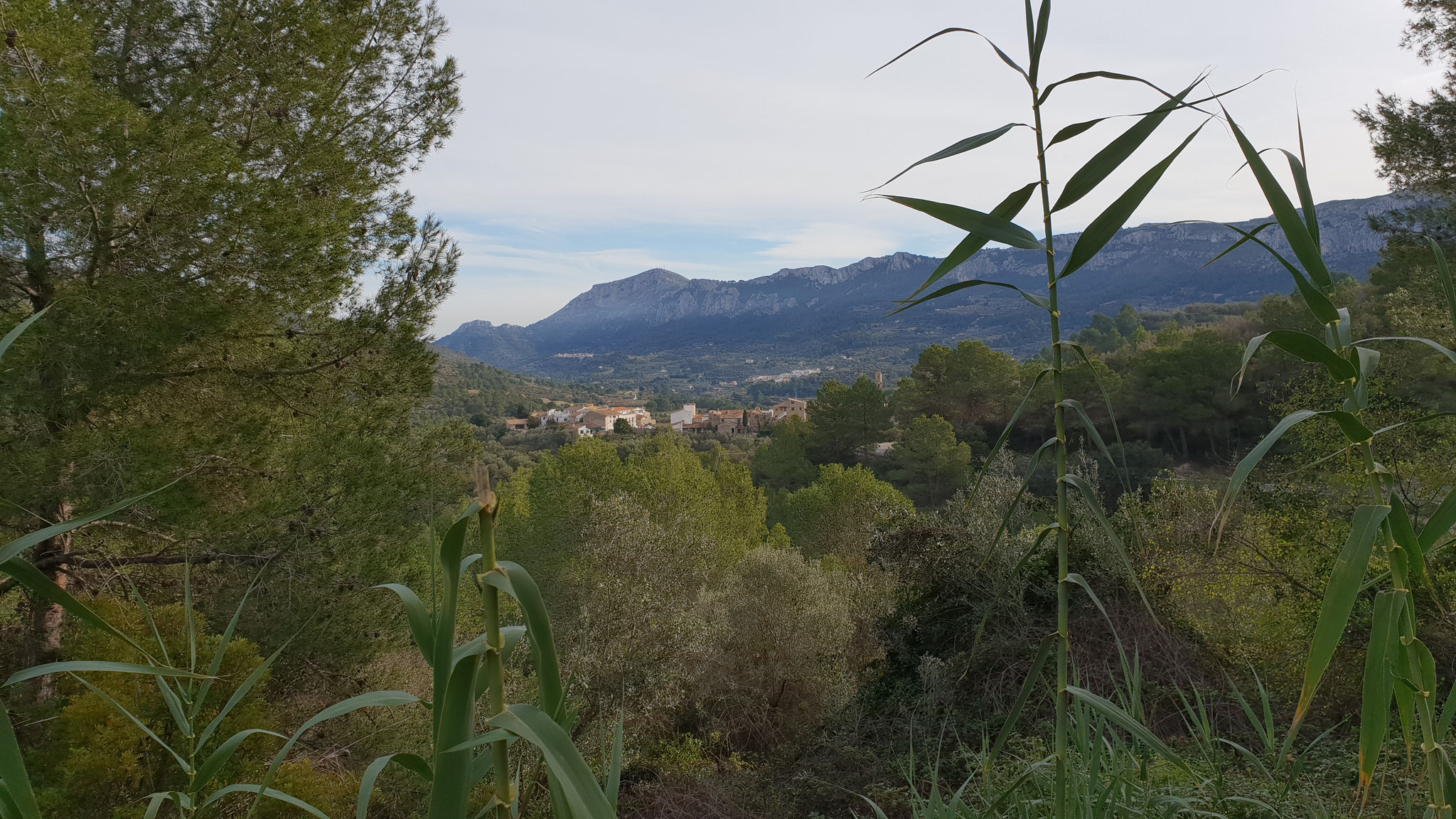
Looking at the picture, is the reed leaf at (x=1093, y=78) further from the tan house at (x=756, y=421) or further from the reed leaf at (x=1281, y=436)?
the tan house at (x=756, y=421)

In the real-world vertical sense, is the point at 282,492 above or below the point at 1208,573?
above

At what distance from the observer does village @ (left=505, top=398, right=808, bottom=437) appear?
145 ft

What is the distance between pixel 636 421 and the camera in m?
55.1

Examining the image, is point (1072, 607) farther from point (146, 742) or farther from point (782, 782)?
point (146, 742)

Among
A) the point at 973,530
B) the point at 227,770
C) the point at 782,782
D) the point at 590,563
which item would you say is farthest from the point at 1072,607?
the point at 227,770

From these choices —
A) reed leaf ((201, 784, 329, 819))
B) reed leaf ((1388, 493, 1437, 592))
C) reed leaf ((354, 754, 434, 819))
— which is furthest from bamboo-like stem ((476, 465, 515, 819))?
reed leaf ((1388, 493, 1437, 592))

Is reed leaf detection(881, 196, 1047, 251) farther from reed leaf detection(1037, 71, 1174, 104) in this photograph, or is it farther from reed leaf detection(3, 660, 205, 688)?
reed leaf detection(3, 660, 205, 688)

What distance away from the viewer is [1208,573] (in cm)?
697

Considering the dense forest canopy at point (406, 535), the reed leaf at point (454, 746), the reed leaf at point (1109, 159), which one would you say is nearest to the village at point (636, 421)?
the dense forest canopy at point (406, 535)

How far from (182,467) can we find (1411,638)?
5.74m

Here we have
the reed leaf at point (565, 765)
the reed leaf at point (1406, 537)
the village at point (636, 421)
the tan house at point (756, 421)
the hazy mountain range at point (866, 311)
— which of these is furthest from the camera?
the hazy mountain range at point (866, 311)

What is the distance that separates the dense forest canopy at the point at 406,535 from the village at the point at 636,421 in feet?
110

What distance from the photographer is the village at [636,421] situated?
4434cm

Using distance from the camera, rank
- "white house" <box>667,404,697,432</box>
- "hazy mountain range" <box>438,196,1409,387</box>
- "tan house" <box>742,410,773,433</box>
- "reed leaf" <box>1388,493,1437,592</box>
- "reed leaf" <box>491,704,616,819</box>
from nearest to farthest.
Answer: "reed leaf" <box>491,704,616,819</box> → "reed leaf" <box>1388,493,1437,592</box> → "tan house" <box>742,410,773,433</box> → "white house" <box>667,404,697,432</box> → "hazy mountain range" <box>438,196,1409,387</box>
